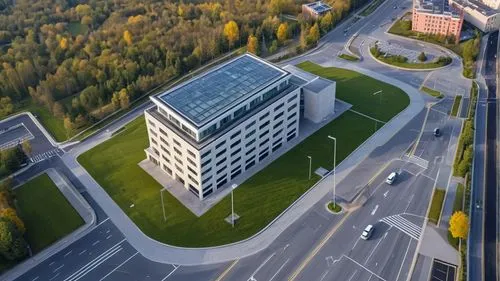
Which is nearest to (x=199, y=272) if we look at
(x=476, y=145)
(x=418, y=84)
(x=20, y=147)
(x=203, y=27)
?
(x=20, y=147)

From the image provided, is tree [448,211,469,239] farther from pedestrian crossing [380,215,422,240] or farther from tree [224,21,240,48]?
tree [224,21,240,48]

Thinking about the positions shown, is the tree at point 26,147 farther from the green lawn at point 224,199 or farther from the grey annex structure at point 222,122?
the grey annex structure at point 222,122

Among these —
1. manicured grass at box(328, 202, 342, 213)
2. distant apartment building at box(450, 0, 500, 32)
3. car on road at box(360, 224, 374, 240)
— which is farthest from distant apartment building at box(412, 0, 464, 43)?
car on road at box(360, 224, 374, 240)

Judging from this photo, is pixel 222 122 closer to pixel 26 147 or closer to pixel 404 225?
pixel 404 225

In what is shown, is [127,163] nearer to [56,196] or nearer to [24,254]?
[56,196]

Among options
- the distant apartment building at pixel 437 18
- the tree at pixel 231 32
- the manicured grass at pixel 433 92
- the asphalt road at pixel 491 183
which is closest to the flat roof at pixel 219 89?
the manicured grass at pixel 433 92

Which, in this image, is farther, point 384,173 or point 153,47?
point 153,47

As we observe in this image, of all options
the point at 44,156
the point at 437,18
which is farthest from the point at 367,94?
the point at 44,156
